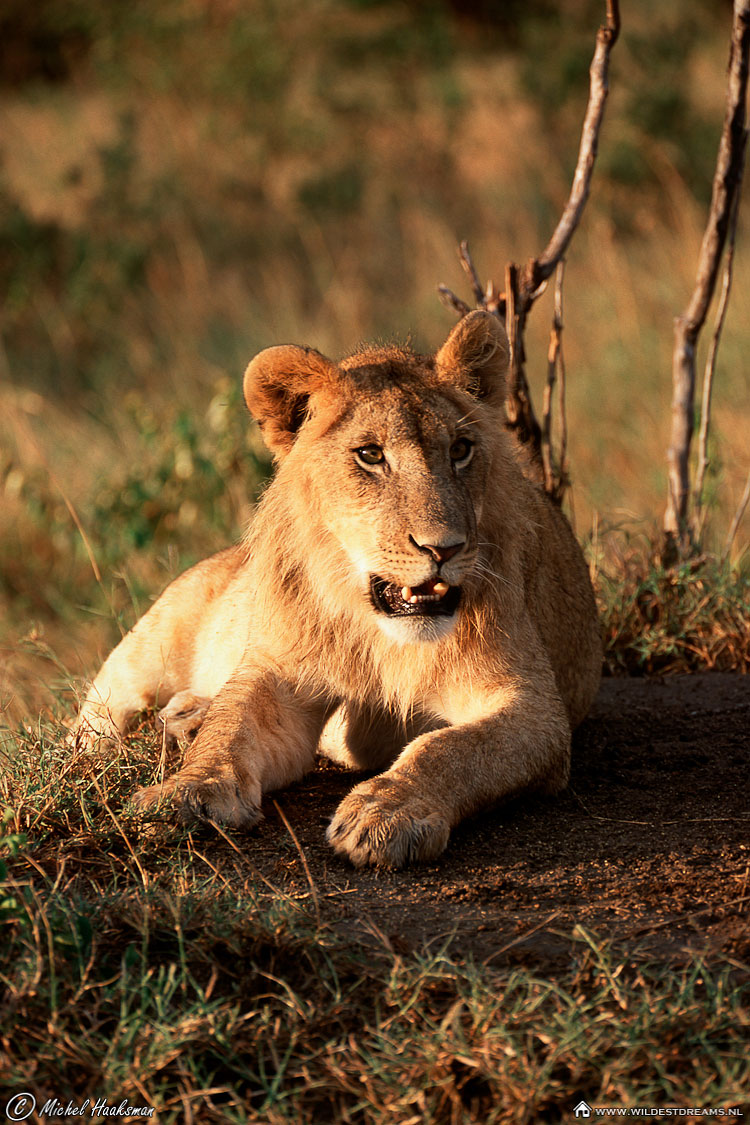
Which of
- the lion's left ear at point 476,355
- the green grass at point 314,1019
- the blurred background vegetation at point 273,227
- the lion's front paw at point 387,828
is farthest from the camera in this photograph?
the blurred background vegetation at point 273,227

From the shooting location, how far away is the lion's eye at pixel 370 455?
3.79 m

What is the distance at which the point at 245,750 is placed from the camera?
3.82 meters

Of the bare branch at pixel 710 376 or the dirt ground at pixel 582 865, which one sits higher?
the bare branch at pixel 710 376

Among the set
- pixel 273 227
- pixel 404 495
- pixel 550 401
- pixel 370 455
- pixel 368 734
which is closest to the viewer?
pixel 404 495

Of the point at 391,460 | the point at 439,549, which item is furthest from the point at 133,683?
the point at 439,549

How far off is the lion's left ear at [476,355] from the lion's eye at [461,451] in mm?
253

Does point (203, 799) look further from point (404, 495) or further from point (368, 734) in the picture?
point (404, 495)

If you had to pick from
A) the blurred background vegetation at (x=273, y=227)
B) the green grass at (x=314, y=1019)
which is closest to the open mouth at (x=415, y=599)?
the green grass at (x=314, y=1019)

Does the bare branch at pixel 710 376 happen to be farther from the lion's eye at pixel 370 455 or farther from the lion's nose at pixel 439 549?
the lion's nose at pixel 439 549

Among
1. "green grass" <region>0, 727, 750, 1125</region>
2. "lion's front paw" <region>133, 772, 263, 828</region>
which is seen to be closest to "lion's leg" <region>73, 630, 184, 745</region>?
"lion's front paw" <region>133, 772, 263, 828</region>

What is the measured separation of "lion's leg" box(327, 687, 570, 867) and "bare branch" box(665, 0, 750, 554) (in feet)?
7.47

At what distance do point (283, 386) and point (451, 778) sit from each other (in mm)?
1324

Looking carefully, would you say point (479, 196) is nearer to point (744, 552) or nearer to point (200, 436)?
point (200, 436)

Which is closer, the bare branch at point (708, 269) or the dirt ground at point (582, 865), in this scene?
the dirt ground at point (582, 865)
